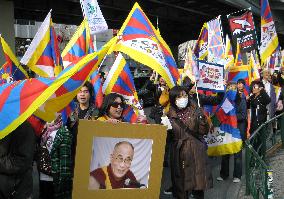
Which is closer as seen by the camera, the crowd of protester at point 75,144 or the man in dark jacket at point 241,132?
the crowd of protester at point 75,144

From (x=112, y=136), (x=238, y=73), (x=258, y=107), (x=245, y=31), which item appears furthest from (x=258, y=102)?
(x=112, y=136)

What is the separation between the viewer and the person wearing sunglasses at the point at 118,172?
3.79m

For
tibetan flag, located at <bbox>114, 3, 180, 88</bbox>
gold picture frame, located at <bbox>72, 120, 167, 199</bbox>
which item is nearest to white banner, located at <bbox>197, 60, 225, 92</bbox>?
tibetan flag, located at <bbox>114, 3, 180, 88</bbox>

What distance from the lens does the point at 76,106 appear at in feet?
16.6

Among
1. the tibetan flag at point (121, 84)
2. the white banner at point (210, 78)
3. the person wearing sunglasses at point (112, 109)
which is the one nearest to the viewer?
the person wearing sunglasses at point (112, 109)

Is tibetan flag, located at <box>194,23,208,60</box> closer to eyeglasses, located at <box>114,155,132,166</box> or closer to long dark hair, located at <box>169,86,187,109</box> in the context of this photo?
long dark hair, located at <box>169,86,187,109</box>

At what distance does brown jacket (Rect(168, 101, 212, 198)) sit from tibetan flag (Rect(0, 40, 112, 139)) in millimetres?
1943

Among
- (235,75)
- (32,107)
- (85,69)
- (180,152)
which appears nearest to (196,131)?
(180,152)

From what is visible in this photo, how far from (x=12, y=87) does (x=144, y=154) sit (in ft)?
4.29

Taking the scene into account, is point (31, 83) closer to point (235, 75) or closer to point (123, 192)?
point (123, 192)

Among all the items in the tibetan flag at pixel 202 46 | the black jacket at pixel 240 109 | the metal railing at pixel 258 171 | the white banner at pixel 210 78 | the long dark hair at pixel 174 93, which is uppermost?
the tibetan flag at pixel 202 46

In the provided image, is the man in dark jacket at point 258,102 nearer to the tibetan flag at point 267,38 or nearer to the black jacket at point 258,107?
the black jacket at point 258,107

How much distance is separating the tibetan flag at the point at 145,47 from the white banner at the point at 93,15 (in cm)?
182

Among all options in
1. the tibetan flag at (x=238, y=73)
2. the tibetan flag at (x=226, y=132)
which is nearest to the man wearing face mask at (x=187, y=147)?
the tibetan flag at (x=226, y=132)
